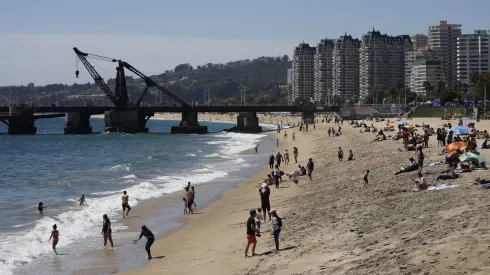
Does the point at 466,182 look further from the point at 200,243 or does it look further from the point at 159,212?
the point at 159,212

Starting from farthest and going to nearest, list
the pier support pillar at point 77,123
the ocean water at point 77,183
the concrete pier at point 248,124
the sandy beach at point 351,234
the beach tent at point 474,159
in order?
the pier support pillar at point 77,123 → the concrete pier at point 248,124 → the beach tent at point 474,159 → the ocean water at point 77,183 → the sandy beach at point 351,234

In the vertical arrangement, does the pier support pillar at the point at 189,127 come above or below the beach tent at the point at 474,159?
below

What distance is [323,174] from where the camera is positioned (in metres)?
37.3

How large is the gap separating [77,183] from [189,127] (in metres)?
74.5

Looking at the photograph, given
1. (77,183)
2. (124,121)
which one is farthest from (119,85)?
(77,183)

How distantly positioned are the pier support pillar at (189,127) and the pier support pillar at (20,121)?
22.9 meters

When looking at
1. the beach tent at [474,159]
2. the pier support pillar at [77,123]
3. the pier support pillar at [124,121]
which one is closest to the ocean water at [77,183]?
the beach tent at [474,159]

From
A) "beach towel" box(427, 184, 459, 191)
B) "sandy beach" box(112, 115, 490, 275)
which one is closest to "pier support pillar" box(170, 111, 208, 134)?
"sandy beach" box(112, 115, 490, 275)

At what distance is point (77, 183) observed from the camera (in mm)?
42469

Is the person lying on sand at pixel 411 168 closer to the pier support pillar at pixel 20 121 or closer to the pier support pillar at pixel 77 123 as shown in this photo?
the pier support pillar at pixel 77 123

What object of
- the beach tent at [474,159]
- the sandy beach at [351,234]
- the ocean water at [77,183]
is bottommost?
the ocean water at [77,183]

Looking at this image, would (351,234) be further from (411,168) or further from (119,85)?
(119,85)

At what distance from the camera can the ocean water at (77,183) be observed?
24.5 meters

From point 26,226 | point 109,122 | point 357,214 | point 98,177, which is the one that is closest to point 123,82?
point 109,122
